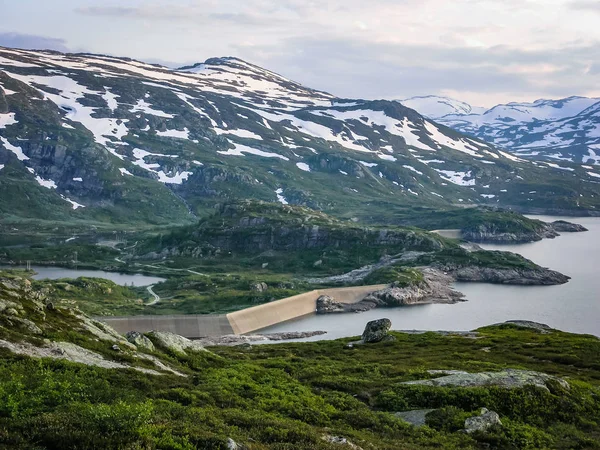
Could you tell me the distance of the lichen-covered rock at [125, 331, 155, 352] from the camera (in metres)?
37.7

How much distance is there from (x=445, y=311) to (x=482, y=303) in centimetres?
1242

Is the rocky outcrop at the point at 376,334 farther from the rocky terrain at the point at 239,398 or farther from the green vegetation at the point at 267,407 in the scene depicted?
the green vegetation at the point at 267,407

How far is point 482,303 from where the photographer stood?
5714 inches

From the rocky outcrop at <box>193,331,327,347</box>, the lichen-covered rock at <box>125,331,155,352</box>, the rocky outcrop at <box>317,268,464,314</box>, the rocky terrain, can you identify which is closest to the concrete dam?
the rocky outcrop at <box>317,268,464,314</box>

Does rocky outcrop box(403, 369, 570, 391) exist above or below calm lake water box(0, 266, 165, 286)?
above

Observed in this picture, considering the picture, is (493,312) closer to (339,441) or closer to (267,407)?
(267,407)

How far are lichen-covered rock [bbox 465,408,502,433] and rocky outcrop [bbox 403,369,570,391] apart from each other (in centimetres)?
407

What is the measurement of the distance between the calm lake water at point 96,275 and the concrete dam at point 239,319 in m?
41.3

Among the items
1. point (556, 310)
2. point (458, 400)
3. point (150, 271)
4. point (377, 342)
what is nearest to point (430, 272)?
point (556, 310)

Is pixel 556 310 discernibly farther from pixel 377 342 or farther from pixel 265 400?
pixel 265 400

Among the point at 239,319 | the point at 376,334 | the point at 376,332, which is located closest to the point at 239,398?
the point at 376,334

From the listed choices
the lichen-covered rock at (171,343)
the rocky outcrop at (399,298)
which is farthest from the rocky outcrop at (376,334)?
the rocky outcrop at (399,298)

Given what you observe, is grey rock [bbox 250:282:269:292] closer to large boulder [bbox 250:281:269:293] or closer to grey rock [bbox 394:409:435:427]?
large boulder [bbox 250:281:269:293]

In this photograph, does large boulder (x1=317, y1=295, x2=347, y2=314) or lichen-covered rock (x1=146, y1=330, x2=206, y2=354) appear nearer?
lichen-covered rock (x1=146, y1=330, x2=206, y2=354)
